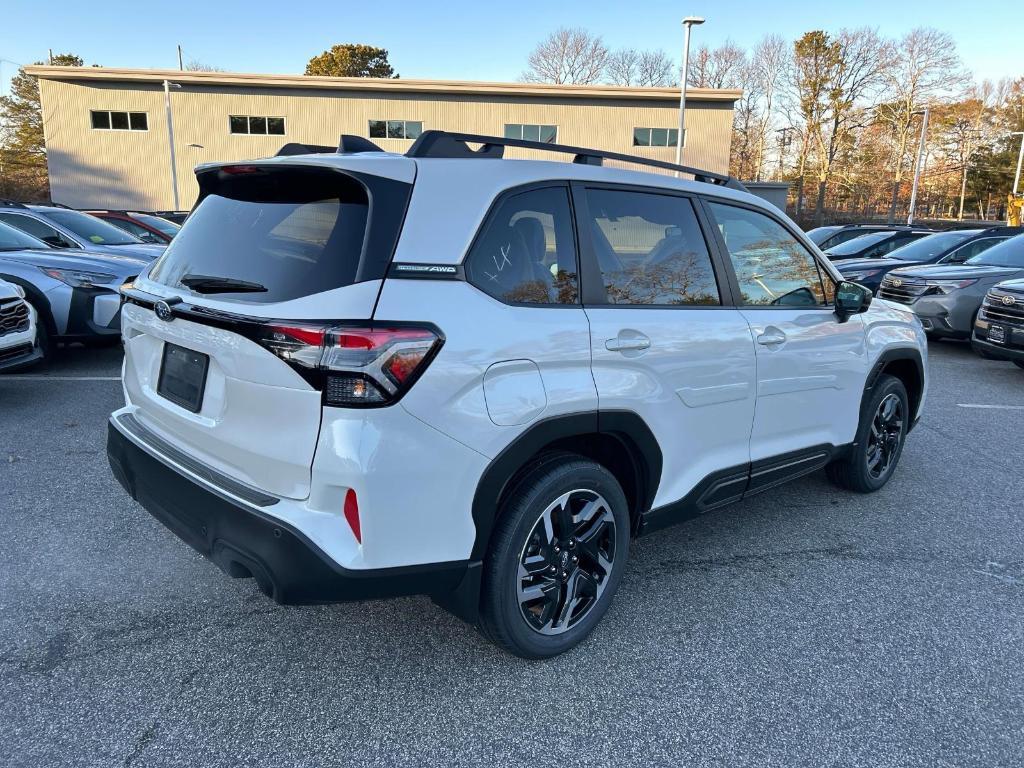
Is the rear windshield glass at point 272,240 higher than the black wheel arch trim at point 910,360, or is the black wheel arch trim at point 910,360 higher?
the rear windshield glass at point 272,240

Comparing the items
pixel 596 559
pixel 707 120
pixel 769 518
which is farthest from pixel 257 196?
pixel 707 120

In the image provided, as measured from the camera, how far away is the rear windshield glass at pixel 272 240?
2.19 m

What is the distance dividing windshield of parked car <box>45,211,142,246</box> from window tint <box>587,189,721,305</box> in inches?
334

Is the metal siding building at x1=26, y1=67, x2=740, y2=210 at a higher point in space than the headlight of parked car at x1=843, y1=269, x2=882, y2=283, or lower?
higher

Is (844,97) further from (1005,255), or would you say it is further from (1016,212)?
(1005,255)

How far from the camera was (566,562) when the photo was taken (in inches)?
105

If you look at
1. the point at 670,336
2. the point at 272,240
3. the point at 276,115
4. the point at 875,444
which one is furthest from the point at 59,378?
the point at 276,115

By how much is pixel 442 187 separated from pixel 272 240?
62cm

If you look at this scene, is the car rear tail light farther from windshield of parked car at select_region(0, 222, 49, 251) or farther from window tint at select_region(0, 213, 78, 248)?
window tint at select_region(0, 213, 78, 248)

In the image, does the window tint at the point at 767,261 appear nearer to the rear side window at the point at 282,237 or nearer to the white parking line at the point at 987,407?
the rear side window at the point at 282,237

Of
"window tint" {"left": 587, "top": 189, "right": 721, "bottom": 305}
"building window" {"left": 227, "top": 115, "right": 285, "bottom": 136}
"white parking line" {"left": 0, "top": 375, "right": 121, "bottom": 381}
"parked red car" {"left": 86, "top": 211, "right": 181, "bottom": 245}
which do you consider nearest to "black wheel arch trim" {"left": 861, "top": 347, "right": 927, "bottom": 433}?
"window tint" {"left": 587, "top": 189, "right": 721, "bottom": 305}

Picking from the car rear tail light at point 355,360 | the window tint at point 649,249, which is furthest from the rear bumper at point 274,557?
the window tint at point 649,249

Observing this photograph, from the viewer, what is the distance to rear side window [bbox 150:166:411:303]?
85.1 inches

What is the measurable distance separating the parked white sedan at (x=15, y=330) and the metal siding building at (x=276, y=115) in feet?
92.0
